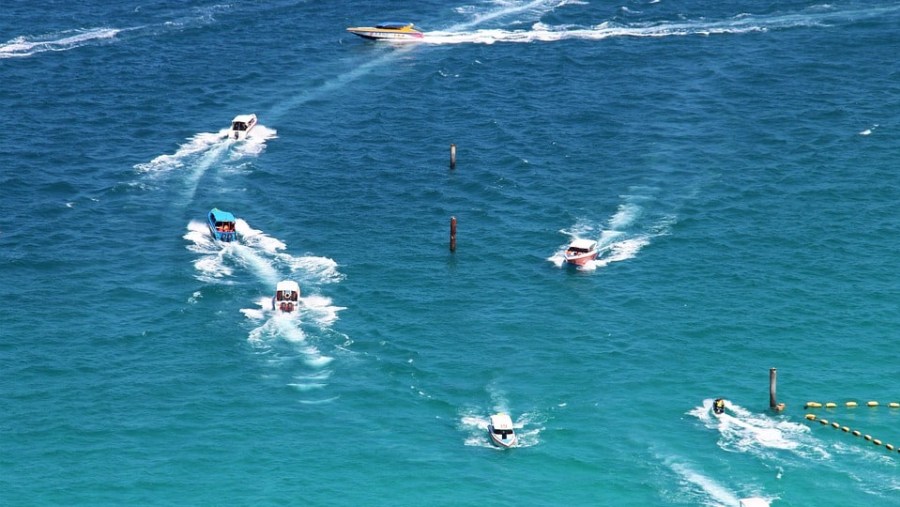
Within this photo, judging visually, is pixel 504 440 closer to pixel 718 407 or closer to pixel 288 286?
pixel 718 407

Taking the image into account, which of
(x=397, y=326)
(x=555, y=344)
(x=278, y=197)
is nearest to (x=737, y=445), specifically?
(x=555, y=344)

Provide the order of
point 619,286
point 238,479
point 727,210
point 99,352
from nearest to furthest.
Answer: point 238,479 < point 99,352 < point 619,286 < point 727,210

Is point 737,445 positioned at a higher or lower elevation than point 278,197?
lower

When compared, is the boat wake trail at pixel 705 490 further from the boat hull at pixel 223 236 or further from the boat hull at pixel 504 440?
the boat hull at pixel 223 236

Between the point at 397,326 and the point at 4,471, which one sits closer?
the point at 4,471

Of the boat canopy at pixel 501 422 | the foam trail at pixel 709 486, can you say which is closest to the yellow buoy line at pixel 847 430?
the foam trail at pixel 709 486

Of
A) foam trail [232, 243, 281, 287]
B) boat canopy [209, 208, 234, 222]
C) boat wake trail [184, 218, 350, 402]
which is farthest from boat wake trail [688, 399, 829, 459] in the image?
boat canopy [209, 208, 234, 222]

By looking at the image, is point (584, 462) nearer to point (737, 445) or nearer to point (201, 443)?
point (737, 445)
